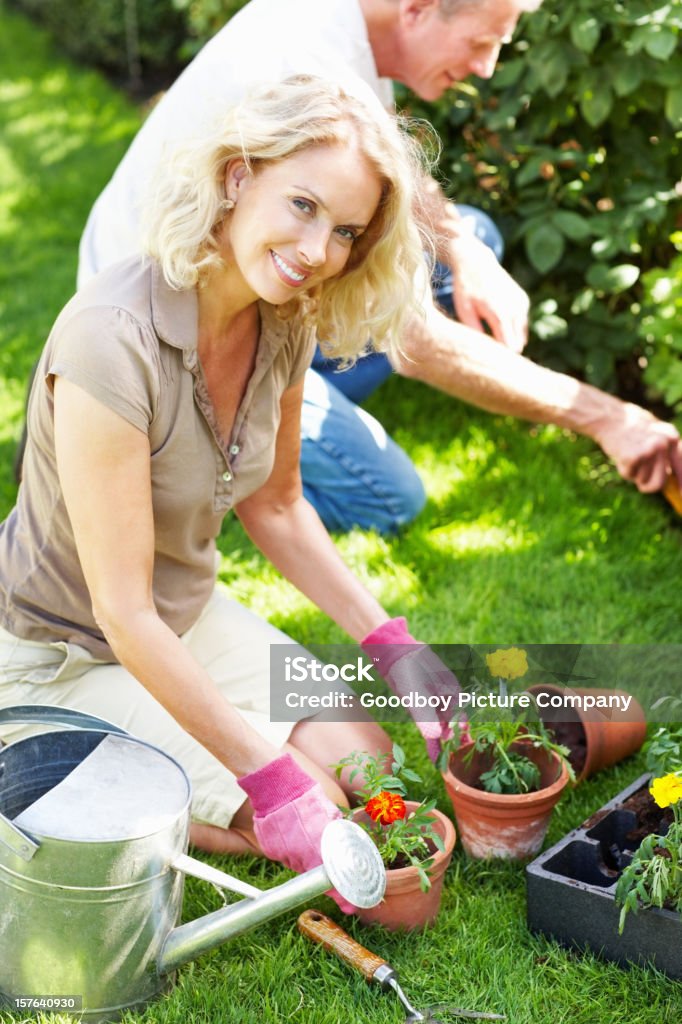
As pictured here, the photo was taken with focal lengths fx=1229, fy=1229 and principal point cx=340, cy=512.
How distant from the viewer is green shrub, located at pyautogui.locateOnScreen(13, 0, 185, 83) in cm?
757

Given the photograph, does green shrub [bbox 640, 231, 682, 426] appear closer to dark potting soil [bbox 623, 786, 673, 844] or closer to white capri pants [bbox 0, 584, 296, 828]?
dark potting soil [bbox 623, 786, 673, 844]

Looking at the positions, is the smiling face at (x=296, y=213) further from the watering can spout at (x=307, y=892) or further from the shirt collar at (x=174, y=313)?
the watering can spout at (x=307, y=892)

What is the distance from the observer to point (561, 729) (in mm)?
2402

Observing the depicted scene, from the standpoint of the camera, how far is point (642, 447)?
273cm

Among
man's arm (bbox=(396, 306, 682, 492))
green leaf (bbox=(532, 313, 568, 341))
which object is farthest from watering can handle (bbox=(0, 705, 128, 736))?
green leaf (bbox=(532, 313, 568, 341))

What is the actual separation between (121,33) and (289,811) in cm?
703

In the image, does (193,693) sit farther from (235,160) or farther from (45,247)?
(45,247)

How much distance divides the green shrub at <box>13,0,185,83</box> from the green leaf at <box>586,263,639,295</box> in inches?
194

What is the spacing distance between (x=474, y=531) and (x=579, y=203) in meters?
1.07

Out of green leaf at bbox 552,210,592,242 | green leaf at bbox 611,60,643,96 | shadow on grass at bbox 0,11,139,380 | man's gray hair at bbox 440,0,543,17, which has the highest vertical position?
man's gray hair at bbox 440,0,543,17

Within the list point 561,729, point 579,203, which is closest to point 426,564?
point 561,729

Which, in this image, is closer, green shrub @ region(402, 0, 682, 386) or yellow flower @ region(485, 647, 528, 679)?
yellow flower @ region(485, 647, 528, 679)

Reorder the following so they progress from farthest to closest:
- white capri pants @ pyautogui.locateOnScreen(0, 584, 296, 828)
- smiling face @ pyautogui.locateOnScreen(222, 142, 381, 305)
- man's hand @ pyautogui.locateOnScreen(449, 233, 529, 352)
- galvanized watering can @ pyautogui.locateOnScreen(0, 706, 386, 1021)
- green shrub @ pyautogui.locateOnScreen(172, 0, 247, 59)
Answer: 1. green shrub @ pyautogui.locateOnScreen(172, 0, 247, 59)
2. man's hand @ pyautogui.locateOnScreen(449, 233, 529, 352)
3. white capri pants @ pyautogui.locateOnScreen(0, 584, 296, 828)
4. smiling face @ pyautogui.locateOnScreen(222, 142, 381, 305)
5. galvanized watering can @ pyautogui.locateOnScreen(0, 706, 386, 1021)

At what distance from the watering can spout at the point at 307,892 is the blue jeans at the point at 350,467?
1.53 meters
